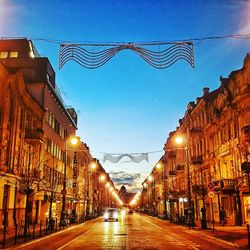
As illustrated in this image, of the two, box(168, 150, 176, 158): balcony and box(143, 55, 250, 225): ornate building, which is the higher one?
box(168, 150, 176, 158): balcony

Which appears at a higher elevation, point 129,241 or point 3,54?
point 3,54

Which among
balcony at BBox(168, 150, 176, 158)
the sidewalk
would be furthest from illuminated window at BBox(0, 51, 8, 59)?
balcony at BBox(168, 150, 176, 158)

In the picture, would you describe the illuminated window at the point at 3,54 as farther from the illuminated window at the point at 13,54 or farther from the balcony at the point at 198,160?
the balcony at the point at 198,160

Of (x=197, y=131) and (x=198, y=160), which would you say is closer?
(x=198, y=160)

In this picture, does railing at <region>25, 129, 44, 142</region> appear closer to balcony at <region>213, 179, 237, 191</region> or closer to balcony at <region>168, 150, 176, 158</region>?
balcony at <region>213, 179, 237, 191</region>

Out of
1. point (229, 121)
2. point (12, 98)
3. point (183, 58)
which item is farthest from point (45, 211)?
point (183, 58)

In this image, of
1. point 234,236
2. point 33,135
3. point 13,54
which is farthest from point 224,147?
point 13,54

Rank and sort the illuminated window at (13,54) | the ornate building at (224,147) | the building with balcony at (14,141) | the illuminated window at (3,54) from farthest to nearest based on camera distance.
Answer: the illuminated window at (3,54), the illuminated window at (13,54), the ornate building at (224,147), the building with balcony at (14,141)

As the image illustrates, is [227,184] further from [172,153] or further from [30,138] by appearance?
[172,153]

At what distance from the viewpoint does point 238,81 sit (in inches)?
1446

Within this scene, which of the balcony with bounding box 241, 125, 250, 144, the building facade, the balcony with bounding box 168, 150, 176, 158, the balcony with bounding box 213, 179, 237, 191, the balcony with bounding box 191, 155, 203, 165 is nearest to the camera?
the balcony with bounding box 241, 125, 250, 144

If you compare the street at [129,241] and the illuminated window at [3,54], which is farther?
the illuminated window at [3,54]

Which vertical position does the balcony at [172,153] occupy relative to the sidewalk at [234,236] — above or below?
above

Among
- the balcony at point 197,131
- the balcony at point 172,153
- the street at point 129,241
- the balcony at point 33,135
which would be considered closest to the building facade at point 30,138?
the balcony at point 33,135
